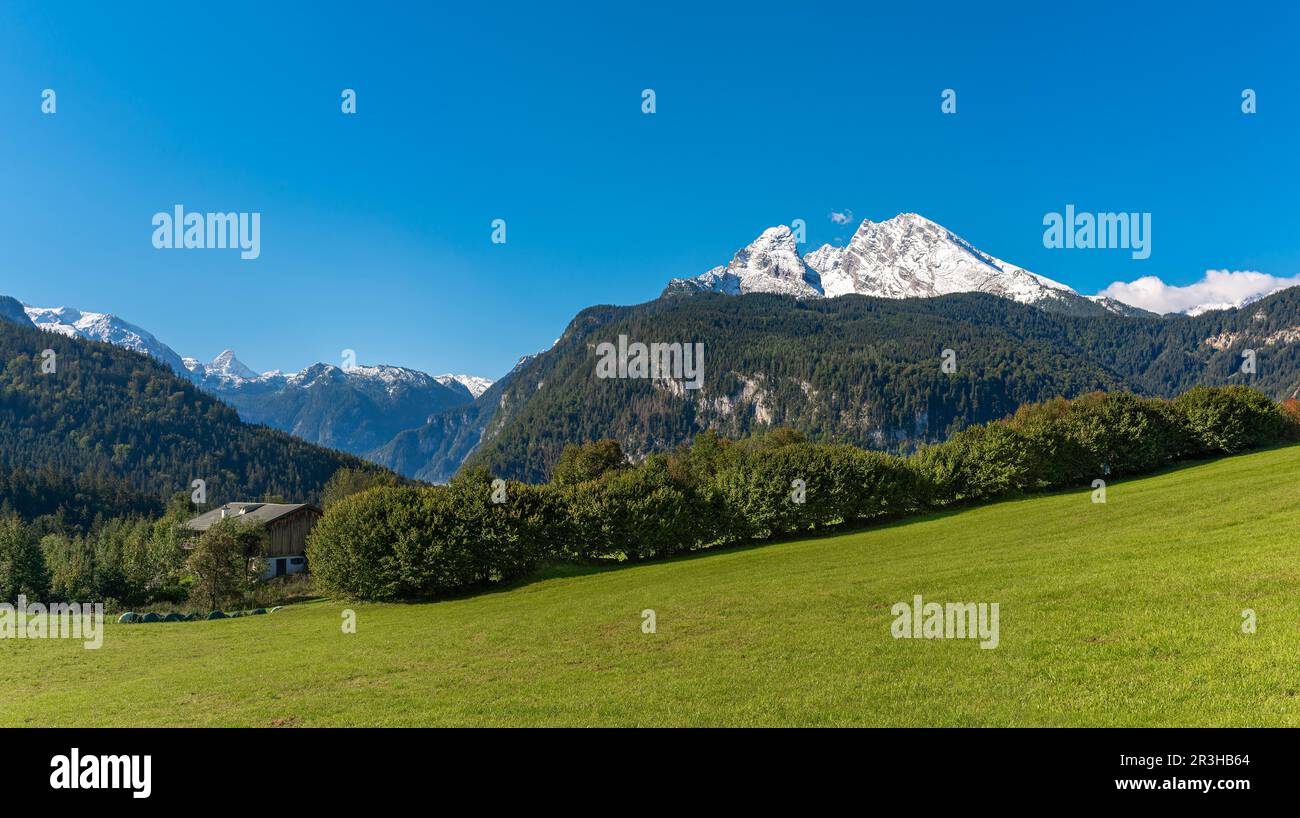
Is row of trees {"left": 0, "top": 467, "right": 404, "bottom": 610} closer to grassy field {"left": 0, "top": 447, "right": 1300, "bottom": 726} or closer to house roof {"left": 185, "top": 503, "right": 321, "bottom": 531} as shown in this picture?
house roof {"left": 185, "top": 503, "right": 321, "bottom": 531}

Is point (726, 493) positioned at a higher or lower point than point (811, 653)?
higher

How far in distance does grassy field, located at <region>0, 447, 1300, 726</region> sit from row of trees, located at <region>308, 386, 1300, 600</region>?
1147cm

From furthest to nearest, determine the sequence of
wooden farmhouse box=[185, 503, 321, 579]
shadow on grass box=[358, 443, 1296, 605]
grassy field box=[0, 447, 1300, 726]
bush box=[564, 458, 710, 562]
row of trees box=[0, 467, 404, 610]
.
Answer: wooden farmhouse box=[185, 503, 321, 579] → bush box=[564, 458, 710, 562] → row of trees box=[0, 467, 404, 610] → shadow on grass box=[358, 443, 1296, 605] → grassy field box=[0, 447, 1300, 726]

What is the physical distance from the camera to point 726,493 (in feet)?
242

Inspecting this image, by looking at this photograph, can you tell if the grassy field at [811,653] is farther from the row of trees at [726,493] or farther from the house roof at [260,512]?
the house roof at [260,512]

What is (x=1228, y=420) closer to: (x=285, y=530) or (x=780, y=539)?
(x=780, y=539)

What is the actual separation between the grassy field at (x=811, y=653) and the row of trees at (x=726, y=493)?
11469 millimetres

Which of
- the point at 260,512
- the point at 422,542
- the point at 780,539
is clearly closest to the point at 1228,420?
the point at 780,539

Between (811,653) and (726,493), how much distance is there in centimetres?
5375

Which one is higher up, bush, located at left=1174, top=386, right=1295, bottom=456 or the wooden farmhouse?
bush, located at left=1174, top=386, right=1295, bottom=456

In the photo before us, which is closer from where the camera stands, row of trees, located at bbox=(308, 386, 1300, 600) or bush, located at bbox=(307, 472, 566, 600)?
bush, located at bbox=(307, 472, 566, 600)

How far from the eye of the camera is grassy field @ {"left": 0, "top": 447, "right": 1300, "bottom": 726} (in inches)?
557

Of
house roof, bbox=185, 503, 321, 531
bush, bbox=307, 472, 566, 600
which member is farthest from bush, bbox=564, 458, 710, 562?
house roof, bbox=185, 503, 321, 531

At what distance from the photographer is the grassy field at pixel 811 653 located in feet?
46.4
